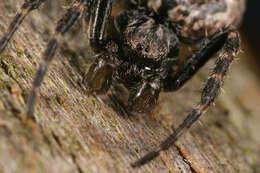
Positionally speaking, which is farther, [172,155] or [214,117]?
[214,117]

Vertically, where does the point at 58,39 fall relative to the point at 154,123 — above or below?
above

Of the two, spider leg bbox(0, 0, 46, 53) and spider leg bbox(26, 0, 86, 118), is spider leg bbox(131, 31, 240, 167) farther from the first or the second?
Answer: spider leg bbox(0, 0, 46, 53)

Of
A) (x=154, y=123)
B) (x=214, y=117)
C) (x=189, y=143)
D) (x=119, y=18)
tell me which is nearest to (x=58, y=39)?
(x=119, y=18)

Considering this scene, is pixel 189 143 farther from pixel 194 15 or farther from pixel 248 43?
pixel 248 43

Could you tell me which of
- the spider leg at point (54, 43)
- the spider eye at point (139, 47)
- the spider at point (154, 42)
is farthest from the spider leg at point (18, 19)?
the spider eye at point (139, 47)

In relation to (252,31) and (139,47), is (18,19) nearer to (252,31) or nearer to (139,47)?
(139,47)

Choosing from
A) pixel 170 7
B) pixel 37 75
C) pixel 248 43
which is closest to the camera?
pixel 37 75

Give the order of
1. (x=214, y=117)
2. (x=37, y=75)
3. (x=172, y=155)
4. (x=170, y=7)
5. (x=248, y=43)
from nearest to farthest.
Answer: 1. (x=37, y=75)
2. (x=172, y=155)
3. (x=170, y=7)
4. (x=214, y=117)
5. (x=248, y=43)
